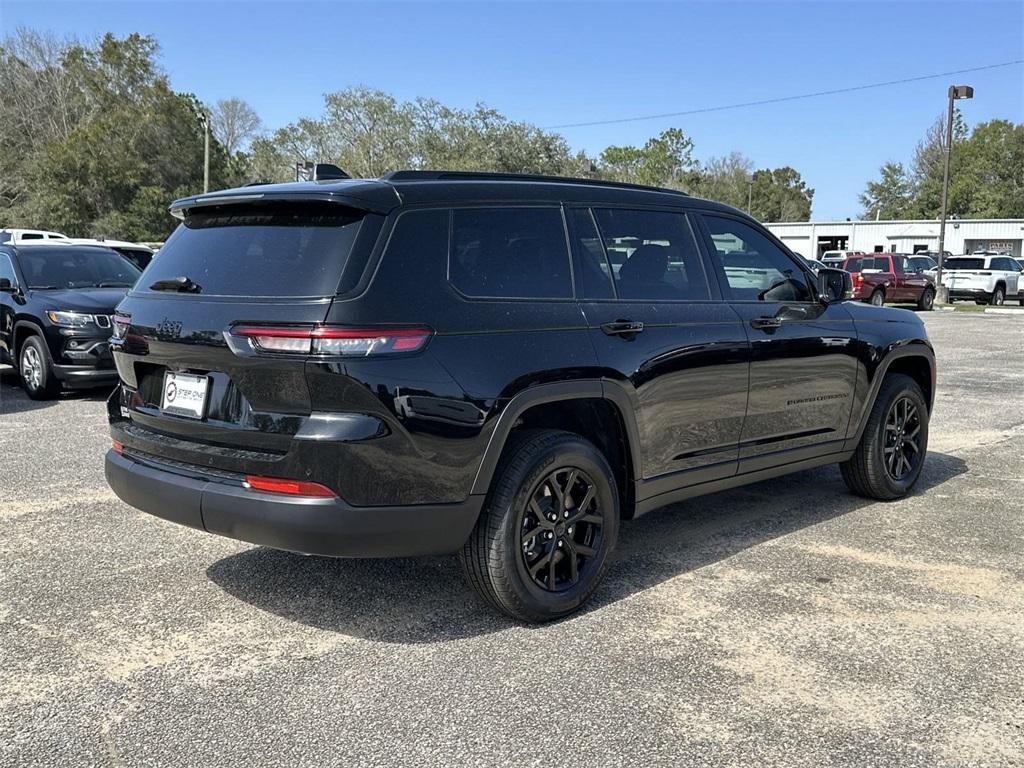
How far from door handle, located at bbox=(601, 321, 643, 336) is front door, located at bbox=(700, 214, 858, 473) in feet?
2.74

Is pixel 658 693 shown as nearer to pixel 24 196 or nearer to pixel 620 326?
pixel 620 326

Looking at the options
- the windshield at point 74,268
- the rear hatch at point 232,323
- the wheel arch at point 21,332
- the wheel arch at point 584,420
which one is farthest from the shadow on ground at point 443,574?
the windshield at point 74,268

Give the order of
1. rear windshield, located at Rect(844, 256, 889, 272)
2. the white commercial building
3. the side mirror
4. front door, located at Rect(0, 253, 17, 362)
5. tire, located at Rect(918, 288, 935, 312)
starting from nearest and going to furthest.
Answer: the side mirror → front door, located at Rect(0, 253, 17, 362) → rear windshield, located at Rect(844, 256, 889, 272) → tire, located at Rect(918, 288, 935, 312) → the white commercial building

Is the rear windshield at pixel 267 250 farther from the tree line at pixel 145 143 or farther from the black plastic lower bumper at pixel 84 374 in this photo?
the tree line at pixel 145 143

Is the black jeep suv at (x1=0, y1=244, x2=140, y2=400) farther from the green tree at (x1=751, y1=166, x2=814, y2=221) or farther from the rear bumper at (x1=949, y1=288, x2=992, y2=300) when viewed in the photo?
the green tree at (x1=751, y1=166, x2=814, y2=221)

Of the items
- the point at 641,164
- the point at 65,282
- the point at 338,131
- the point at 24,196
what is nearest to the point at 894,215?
the point at 641,164

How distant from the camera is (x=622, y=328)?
13.4 feet

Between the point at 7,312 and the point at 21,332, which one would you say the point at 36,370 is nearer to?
the point at 21,332

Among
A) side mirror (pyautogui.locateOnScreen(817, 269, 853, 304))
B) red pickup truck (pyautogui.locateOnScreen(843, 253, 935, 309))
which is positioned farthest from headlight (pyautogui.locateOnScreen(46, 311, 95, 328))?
red pickup truck (pyautogui.locateOnScreen(843, 253, 935, 309))

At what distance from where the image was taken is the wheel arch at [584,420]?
353cm

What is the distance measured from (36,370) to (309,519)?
745 cm

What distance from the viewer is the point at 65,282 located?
1007cm

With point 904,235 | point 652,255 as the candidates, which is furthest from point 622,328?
point 904,235

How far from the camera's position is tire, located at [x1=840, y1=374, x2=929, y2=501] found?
18.5 feet
